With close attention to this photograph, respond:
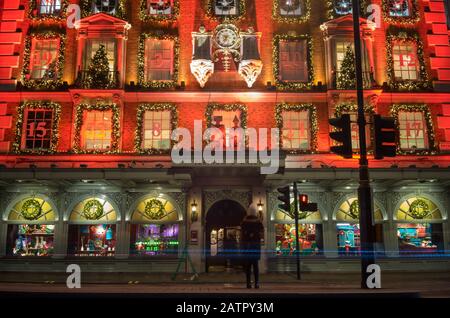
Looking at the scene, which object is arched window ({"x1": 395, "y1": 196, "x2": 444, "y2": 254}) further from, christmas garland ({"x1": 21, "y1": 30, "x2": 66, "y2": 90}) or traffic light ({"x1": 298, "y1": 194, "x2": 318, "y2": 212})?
christmas garland ({"x1": 21, "y1": 30, "x2": 66, "y2": 90})

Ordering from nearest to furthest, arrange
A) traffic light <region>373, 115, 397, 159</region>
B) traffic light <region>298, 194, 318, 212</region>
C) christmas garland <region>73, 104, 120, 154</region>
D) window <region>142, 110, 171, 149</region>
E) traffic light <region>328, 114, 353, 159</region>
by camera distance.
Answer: traffic light <region>373, 115, 397, 159</region>, traffic light <region>328, 114, 353, 159</region>, traffic light <region>298, 194, 318, 212</region>, christmas garland <region>73, 104, 120, 154</region>, window <region>142, 110, 171, 149</region>

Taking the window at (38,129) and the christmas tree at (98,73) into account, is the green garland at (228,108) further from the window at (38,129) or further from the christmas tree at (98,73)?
the window at (38,129)

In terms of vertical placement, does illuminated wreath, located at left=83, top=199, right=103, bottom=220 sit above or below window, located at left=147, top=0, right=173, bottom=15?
below

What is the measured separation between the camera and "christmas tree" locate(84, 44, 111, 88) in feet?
70.6

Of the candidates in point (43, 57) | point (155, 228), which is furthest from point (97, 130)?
point (155, 228)

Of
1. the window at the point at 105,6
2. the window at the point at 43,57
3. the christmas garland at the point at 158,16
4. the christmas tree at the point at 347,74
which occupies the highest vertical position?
the window at the point at 105,6

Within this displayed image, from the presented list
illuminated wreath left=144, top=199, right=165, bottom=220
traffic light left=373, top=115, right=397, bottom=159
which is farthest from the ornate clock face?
traffic light left=373, top=115, right=397, bottom=159

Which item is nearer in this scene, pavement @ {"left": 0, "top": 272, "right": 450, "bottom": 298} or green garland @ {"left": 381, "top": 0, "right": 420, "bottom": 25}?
pavement @ {"left": 0, "top": 272, "right": 450, "bottom": 298}

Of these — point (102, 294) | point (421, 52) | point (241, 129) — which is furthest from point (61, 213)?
point (421, 52)

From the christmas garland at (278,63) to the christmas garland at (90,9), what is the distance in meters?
8.08

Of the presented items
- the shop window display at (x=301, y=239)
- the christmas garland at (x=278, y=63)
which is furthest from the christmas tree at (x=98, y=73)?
the shop window display at (x=301, y=239)

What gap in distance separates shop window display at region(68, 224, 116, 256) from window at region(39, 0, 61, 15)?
37.5 ft

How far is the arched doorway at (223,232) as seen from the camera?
21172 mm

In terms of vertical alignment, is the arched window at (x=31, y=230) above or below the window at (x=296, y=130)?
below
